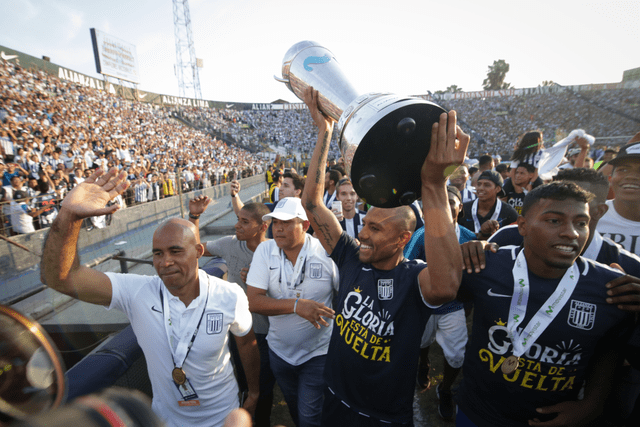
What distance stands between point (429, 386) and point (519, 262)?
2.56m

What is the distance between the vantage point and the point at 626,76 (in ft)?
136

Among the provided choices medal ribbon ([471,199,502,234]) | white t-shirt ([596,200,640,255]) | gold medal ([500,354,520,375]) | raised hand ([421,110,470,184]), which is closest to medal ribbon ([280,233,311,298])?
gold medal ([500,354,520,375])

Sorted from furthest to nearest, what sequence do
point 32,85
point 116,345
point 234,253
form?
point 32,85, point 234,253, point 116,345

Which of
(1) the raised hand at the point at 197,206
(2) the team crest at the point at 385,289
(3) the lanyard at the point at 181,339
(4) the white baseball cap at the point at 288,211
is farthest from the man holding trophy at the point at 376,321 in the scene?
(1) the raised hand at the point at 197,206

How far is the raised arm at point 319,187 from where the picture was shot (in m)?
1.65

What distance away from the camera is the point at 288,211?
2.76 meters

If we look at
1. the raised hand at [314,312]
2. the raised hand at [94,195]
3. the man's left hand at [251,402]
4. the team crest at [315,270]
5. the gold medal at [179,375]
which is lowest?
the man's left hand at [251,402]

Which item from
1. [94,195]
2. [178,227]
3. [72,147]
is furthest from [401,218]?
[72,147]

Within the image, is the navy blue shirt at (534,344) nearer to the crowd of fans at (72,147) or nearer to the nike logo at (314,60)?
the nike logo at (314,60)

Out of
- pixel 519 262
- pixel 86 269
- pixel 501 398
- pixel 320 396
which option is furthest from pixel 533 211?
pixel 86 269

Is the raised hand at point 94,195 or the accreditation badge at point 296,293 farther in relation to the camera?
the accreditation badge at point 296,293

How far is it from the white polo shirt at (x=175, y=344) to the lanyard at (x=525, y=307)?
1.71m

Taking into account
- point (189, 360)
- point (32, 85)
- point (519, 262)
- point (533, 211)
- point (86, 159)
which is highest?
point (32, 85)

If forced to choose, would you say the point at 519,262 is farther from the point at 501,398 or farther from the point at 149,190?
the point at 149,190
